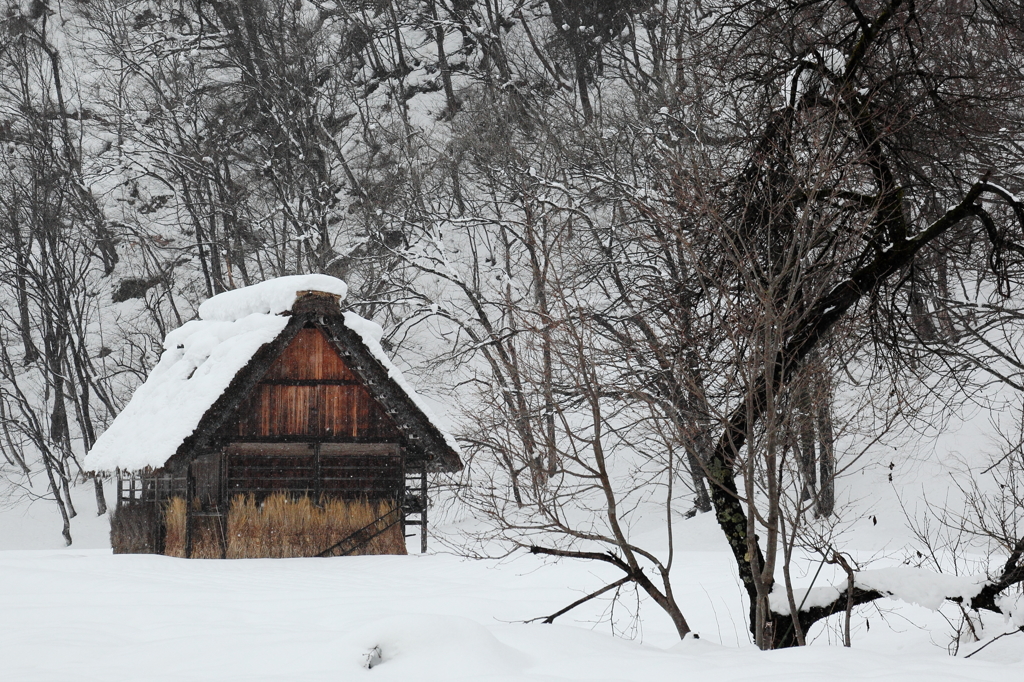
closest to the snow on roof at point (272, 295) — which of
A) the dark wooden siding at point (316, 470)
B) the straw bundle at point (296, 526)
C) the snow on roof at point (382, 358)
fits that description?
the snow on roof at point (382, 358)

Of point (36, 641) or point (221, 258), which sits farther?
point (221, 258)

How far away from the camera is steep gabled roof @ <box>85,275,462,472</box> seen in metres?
12.9

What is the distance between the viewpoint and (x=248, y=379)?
1328 cm

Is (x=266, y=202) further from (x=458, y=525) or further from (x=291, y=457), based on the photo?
(x=291, y=457)

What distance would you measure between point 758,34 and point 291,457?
9108mm

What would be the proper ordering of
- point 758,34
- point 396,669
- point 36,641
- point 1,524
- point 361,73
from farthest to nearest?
Result: point 361,73 < point 1,524 < point 758,34 < point 36,641 < point 396,669

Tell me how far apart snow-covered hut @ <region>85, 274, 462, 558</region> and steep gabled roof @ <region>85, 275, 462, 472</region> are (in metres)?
0.02

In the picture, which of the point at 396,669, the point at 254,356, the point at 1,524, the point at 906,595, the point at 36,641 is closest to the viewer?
the point at 396,669

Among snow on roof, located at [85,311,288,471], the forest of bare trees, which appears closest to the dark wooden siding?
snow on roof, located at [85,311,288,471]

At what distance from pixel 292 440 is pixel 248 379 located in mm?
1142

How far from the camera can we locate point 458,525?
21906 mm

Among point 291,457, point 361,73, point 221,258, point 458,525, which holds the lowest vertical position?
point 458,525

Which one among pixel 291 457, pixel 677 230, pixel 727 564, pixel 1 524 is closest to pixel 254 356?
pixel 291 457

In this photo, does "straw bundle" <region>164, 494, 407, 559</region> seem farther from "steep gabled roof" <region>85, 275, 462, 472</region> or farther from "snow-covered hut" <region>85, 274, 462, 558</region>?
"steep gabled roof" <region>85, 275, 462, 472</region>
